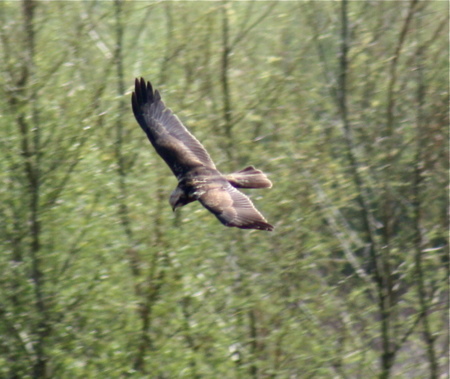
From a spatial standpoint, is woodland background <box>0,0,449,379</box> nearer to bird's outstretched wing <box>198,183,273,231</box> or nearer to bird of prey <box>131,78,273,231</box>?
bird of prey <box>131,78,273,231</box>

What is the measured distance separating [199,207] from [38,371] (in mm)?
1933

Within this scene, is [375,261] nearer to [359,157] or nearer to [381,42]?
[359,157]

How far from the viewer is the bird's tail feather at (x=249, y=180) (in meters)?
5.72

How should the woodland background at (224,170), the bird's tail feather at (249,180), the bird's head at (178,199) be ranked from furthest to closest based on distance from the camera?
1. the woodland background at (224,170)
2. the bird's tail feather at (249,180)
3. the bird's head at (178,199)

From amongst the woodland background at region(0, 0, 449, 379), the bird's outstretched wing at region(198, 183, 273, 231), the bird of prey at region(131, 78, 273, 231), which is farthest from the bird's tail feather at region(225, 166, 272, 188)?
the woodland background at region(0, 0, 449, 379)

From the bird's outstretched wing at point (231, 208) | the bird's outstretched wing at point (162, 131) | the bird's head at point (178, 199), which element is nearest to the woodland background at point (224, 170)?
the bird's outstretched wing at point (162, 131)

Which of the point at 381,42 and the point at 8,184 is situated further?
the point at 381,42

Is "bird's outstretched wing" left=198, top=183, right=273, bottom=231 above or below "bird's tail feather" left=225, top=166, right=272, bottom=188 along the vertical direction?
below

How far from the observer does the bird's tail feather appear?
572cm

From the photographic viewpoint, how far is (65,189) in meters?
7.38

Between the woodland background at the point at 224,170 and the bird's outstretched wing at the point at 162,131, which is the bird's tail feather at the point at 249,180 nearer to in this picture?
the bird's outstretched wing at the point at 162,131

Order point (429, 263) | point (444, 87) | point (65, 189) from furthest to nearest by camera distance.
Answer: point (444, 87)
point (429, 263)
point (65, 189)

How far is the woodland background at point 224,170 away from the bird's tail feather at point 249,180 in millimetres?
1482

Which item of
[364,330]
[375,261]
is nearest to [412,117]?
[375,261]
